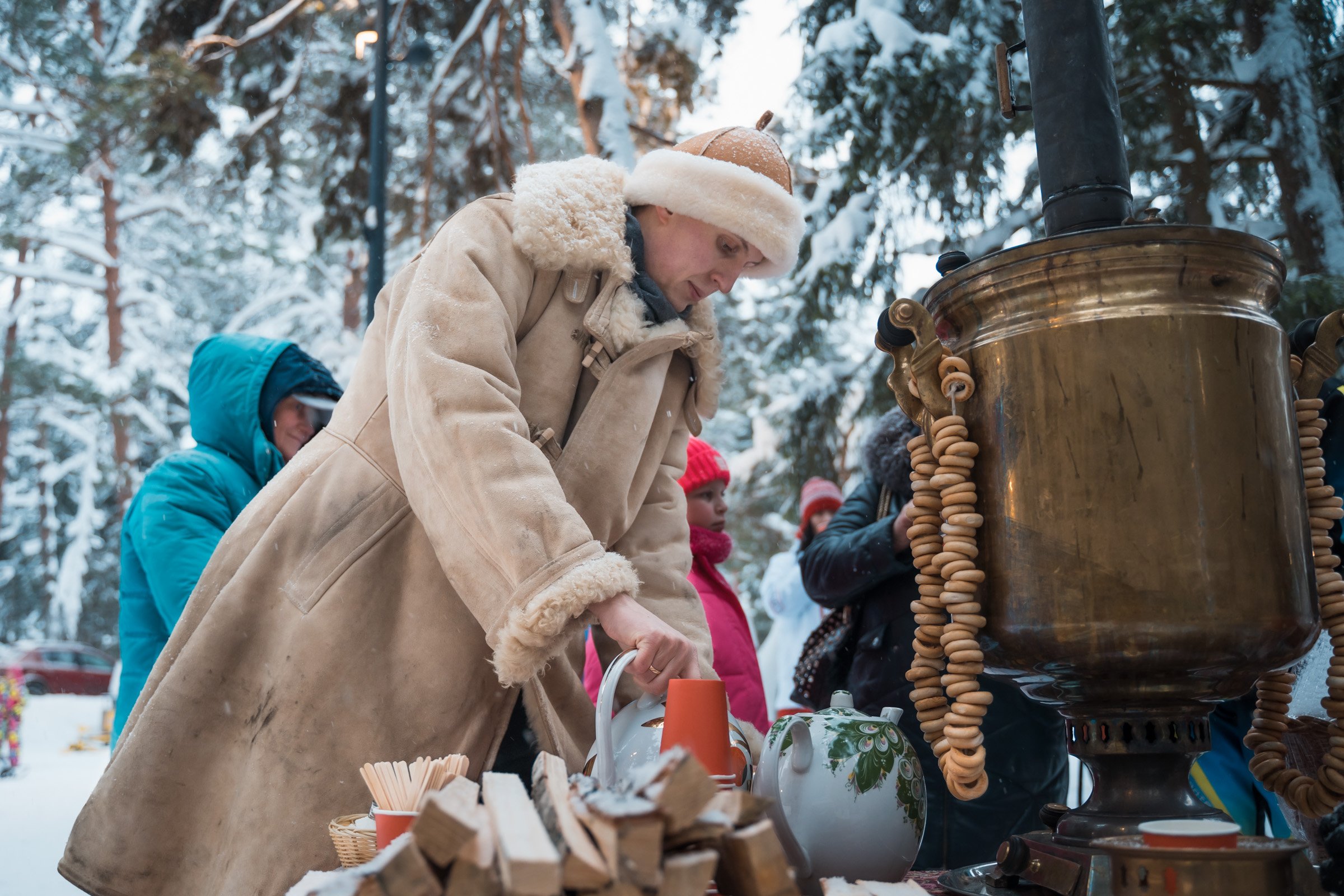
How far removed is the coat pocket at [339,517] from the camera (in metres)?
1.75

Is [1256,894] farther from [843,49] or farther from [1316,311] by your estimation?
[843,49]

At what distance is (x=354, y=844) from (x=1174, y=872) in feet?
3.24

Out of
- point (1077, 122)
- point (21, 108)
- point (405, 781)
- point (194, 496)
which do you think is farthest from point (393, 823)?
point (21, 108)

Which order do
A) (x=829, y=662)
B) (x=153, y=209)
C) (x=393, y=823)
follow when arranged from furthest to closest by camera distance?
1. (x=153, y=209)
2. (x=829, y=662)
3. (x=393, y=823)

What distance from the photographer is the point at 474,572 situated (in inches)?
61.7

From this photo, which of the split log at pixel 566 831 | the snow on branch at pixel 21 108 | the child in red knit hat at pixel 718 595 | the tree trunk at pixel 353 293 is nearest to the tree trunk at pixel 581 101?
the child in red knit hat at pixel 718 595

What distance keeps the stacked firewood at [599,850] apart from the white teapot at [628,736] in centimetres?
38

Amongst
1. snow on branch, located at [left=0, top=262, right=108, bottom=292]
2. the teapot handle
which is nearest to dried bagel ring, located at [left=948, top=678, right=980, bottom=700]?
the teapot handle

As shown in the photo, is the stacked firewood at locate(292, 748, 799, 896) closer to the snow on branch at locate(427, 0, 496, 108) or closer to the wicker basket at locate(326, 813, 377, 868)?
the wicker basket at locate(326, 813, 377, 868)

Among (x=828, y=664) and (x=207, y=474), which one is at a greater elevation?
(x=207, y=474)

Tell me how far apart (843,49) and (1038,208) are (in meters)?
1.38

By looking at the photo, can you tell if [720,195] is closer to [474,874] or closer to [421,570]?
[421,570]

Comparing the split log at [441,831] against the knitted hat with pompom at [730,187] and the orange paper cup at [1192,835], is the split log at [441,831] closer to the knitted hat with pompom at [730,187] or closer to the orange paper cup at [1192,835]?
the orange paper cup at [1192,835]

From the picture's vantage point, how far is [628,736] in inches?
56.0
